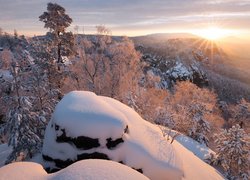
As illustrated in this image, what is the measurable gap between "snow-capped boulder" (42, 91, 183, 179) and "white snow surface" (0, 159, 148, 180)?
16.3 feet

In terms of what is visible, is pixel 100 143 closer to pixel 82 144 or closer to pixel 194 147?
pixel 82 144

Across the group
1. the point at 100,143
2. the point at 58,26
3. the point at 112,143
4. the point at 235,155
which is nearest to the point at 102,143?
the point at 100,143

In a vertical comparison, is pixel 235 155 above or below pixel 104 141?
below

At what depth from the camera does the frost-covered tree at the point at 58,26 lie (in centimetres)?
3141

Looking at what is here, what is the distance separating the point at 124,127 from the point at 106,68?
22.4m

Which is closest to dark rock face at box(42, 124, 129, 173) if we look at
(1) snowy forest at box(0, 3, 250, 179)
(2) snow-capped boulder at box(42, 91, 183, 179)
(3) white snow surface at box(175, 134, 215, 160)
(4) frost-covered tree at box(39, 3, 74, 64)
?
(2) snow-capped boulder at box(42, 91, 183, 179)

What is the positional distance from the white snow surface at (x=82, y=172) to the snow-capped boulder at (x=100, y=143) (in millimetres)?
4971

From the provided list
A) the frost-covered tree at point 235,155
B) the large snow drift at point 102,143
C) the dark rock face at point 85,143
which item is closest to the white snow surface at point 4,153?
the large snow drift at point 102,143

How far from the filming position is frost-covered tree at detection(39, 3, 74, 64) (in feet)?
103

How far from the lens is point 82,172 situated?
32.9 feet

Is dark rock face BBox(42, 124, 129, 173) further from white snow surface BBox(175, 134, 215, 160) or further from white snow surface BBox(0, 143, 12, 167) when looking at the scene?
white snow surface BBox(175, 134, 215, 160)

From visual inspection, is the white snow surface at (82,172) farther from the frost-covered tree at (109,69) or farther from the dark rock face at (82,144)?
the frost-covered tree at (109,69)

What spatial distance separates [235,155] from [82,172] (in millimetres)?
18776

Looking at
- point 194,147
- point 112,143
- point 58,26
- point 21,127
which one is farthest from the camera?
point 58,26
